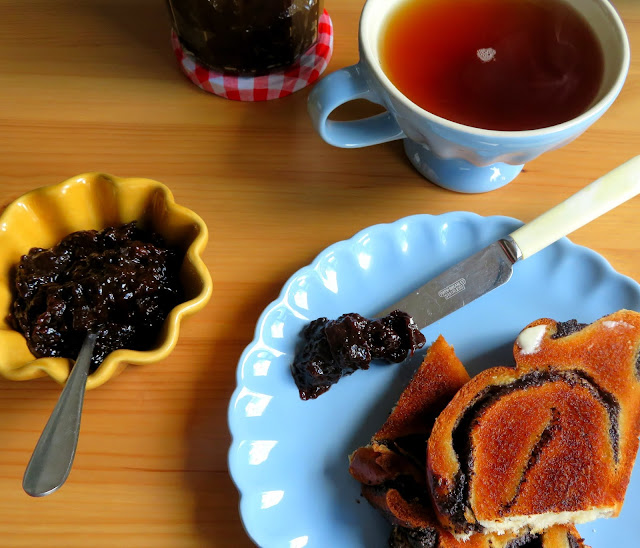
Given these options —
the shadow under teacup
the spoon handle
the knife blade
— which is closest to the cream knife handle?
the knife blade

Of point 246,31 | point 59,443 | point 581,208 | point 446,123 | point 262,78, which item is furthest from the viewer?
point 262,78

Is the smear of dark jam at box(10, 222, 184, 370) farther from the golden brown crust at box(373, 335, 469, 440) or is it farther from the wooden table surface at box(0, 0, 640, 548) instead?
the golden brown crust at box(373, 335, 469, 440)

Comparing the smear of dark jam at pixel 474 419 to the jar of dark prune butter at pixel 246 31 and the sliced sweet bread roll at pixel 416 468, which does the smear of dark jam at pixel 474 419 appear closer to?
the sliced sweet bread roll at pixel 416 468

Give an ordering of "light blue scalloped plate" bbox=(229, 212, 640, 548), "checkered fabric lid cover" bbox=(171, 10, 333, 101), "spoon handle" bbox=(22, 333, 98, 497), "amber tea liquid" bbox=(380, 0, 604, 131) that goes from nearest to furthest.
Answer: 1. "spoon handle" bbox=(22, 333, 98, 497)
2. "light blue scalloped plate" bbox=(229, 212, 640, 548)
3. "amber tea liquid" bbox=(380, 0, 604, 131)
4. "checkered fabric lid cover" bbox=(171, 10, 333, 101)

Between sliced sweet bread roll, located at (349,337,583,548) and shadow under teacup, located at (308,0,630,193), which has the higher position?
shadow under teacup, located at (308,0,630,193)

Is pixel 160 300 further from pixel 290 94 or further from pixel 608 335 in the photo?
pixel 608 335

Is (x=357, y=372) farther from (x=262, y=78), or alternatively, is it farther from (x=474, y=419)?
(x=262, y=78)

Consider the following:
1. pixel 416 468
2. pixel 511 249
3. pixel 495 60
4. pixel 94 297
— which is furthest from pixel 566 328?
pixel 94 297
